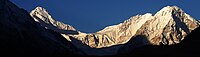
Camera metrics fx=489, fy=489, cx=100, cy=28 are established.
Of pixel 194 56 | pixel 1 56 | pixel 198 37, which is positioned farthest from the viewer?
pixel 198 37

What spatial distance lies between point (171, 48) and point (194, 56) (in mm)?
27880

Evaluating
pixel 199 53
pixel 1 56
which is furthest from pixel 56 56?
pixel 199 53

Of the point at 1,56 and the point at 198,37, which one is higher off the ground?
the point at 198,37

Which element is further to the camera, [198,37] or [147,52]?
[198,37]

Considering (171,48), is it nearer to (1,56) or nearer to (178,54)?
(178,54)

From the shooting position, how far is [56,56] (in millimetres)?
147875

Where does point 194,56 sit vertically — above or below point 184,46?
below

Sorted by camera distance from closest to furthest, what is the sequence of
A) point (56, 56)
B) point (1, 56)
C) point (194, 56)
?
point (194, 56) → point (56, 56) → point (1, 56)

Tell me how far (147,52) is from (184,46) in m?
14.3

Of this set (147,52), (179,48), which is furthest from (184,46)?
(147,52)

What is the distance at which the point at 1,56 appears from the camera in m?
159

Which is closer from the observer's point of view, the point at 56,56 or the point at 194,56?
the point at 194,56

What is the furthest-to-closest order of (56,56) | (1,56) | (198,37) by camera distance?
(198,37) → (1,56) → (56,56)

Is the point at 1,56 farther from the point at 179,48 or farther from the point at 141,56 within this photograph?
the point at 179,48
